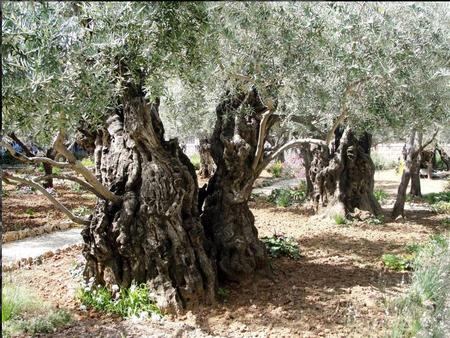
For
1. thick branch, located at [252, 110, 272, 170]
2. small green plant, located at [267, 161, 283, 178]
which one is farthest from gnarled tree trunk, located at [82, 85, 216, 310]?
small green plant, located at [267, 161, 283, 178]

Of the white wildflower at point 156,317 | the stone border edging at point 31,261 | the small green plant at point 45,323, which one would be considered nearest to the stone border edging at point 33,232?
the stone border edging at point 31,261

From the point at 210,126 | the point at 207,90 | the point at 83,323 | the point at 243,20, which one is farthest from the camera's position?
the point at 210,126

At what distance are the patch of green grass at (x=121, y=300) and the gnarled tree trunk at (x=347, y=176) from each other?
22.1 ft

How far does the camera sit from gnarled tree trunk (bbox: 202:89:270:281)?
6105 mm

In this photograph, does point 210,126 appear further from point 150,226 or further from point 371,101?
point 150,226

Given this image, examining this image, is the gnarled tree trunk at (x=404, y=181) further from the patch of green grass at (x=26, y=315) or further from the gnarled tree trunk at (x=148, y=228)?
the patch of green grass at (x=26, y=315)

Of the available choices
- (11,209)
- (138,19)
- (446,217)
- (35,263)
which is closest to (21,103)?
(138,19)

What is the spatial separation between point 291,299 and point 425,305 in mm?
1497

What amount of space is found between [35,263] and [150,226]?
2745mm

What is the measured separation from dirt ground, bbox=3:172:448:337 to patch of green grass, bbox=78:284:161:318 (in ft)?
0.40

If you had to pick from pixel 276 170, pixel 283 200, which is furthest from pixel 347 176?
pixel 276 170

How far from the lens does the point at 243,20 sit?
14.3 feet

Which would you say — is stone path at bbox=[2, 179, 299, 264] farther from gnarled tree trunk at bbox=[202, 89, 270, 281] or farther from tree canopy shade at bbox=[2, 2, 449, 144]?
tree canopy shade at bbox=[2, 2, 449, 144]

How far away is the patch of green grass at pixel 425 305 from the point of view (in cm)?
462
